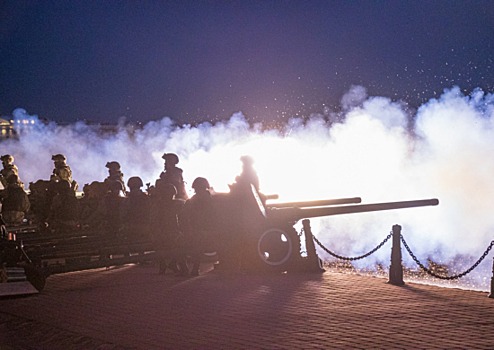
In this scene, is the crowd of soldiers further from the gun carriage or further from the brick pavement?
the brick pavement

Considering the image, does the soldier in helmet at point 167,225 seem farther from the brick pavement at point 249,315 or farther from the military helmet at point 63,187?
the military helmet at point 63,187

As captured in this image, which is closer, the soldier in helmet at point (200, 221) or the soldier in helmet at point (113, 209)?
the soldier in helmet at point (200, 221)

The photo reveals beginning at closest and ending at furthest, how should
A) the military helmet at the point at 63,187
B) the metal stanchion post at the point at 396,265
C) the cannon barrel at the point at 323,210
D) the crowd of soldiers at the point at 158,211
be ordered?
the metal stanchion post at the point at 396,265, the crowd of soldiers at the point at 158,211, the cannon barrel at the point at 323,210, the military helmet at the point at 63,187

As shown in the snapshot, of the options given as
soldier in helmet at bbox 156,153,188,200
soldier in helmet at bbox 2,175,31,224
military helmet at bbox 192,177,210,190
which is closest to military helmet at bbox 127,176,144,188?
soldier in helmet at bbox 156,153,188,200

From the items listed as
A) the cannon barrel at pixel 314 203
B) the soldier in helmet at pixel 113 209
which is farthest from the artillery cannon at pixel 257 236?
the soldier in helmet at pixel 113 209

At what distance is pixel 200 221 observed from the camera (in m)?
14.5

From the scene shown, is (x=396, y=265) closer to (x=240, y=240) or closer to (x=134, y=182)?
(x=240, y=240)

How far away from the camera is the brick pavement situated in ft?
26.9

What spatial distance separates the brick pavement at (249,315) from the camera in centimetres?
820

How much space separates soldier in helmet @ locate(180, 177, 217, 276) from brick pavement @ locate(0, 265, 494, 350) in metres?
0.86

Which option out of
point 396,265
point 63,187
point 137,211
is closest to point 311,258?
point 396,265

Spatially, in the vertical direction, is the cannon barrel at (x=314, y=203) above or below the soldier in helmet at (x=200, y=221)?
above

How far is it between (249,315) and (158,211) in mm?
5347

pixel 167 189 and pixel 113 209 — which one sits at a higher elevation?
pixel 167 189
